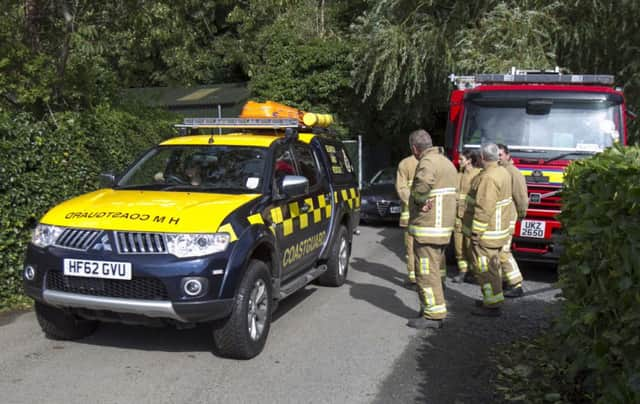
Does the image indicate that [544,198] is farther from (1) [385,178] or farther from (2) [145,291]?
(1) [385,178]

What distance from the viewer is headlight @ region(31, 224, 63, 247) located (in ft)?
16.9

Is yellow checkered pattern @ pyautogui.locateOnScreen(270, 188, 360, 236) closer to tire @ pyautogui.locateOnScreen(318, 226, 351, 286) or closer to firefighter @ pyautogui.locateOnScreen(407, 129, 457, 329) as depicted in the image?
tire @ pyautogui.locateOnScreen(318, 226, 351, 286)

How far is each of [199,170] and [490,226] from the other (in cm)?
304

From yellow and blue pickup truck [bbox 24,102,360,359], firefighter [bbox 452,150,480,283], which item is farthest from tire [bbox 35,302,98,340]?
firefighter [bbox 452,150,480,283]

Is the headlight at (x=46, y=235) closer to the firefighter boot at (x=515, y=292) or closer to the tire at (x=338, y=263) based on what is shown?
the tire at (x=338, y=263)

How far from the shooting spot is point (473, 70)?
14.6 m

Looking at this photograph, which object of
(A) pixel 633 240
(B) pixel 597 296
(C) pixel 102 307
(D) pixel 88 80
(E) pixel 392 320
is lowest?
(E) pixel 392 320

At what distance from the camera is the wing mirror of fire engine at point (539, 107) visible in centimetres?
892

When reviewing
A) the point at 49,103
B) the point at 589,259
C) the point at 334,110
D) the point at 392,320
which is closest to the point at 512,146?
the point at 392,320

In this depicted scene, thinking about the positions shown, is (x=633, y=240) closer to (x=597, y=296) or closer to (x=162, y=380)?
(x=597, y=296)

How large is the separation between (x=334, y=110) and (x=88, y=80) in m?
11.6

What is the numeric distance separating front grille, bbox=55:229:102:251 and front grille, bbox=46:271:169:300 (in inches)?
9.0

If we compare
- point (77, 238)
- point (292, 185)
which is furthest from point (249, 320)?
point (77, 238)

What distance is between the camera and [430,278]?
20.4ft
